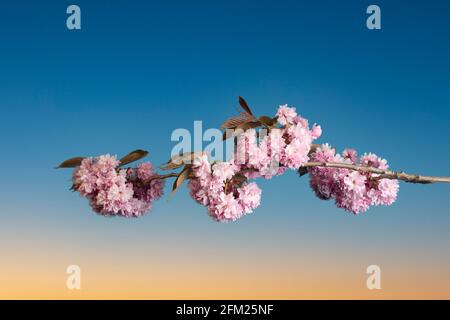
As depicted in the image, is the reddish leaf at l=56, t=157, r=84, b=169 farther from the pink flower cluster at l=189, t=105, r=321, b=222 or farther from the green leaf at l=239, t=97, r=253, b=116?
the green leaf at l=239, t=97, r=253, b=116

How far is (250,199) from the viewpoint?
8.73ft

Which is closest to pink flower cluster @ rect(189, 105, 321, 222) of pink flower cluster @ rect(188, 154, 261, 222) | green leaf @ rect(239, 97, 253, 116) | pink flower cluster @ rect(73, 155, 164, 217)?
pink flower cluster @ rect(188, 154, 261, 222)

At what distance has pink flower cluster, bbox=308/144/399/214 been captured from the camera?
114 inches

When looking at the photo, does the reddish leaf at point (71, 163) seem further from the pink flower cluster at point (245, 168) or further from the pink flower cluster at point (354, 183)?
the pink flower cluster at point (354, 183)

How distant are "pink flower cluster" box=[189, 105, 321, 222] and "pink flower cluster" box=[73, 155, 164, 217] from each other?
0.88ft

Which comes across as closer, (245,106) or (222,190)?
(222,190)

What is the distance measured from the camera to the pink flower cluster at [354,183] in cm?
290

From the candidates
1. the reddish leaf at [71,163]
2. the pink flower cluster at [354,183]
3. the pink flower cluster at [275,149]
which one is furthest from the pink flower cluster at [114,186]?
the pink flower cluster at [354,183]

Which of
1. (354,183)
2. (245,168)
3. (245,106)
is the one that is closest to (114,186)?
(245,168)

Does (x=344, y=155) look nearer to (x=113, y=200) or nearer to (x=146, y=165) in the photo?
(x=146, y=165)

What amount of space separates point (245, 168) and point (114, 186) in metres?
0.65

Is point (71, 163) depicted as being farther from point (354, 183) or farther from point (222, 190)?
point (354, 183)

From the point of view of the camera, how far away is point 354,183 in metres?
2.89
